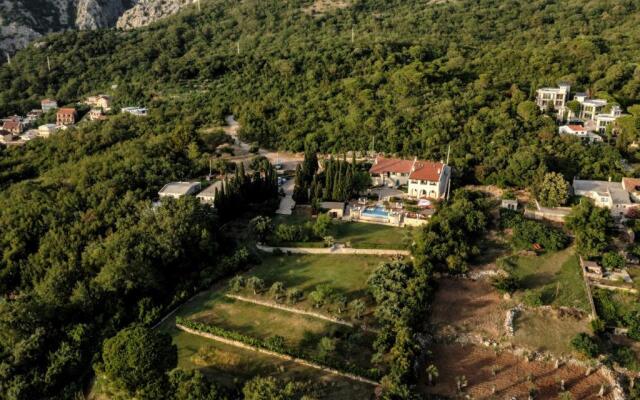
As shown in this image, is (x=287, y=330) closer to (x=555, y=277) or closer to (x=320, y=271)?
(x=320, y=271)

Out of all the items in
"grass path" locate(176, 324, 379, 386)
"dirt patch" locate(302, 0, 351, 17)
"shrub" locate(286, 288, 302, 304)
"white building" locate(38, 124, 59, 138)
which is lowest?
"grass path" locate(176, 324, 379, 386)

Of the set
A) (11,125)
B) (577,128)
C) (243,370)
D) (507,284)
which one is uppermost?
(577,128)

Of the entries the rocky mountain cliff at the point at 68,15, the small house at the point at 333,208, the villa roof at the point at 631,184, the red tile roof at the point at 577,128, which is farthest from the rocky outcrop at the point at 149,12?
the villa roof at the point at 631,184

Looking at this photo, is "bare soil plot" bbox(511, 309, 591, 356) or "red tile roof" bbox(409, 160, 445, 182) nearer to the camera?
"bare soil plot" bbox(511, 309, 591, 356)

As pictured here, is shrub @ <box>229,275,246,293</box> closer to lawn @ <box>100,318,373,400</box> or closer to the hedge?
the hedge

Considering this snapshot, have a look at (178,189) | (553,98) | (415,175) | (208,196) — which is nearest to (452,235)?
(415,175)

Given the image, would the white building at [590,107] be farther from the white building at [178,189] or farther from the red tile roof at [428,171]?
the white building at [178,189]

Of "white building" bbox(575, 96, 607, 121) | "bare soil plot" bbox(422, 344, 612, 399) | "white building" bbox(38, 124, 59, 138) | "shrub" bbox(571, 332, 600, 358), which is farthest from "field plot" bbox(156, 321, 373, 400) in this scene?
"white building" bbox(38, 124, 59, 138)

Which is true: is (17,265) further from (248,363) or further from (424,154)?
(424,154)
